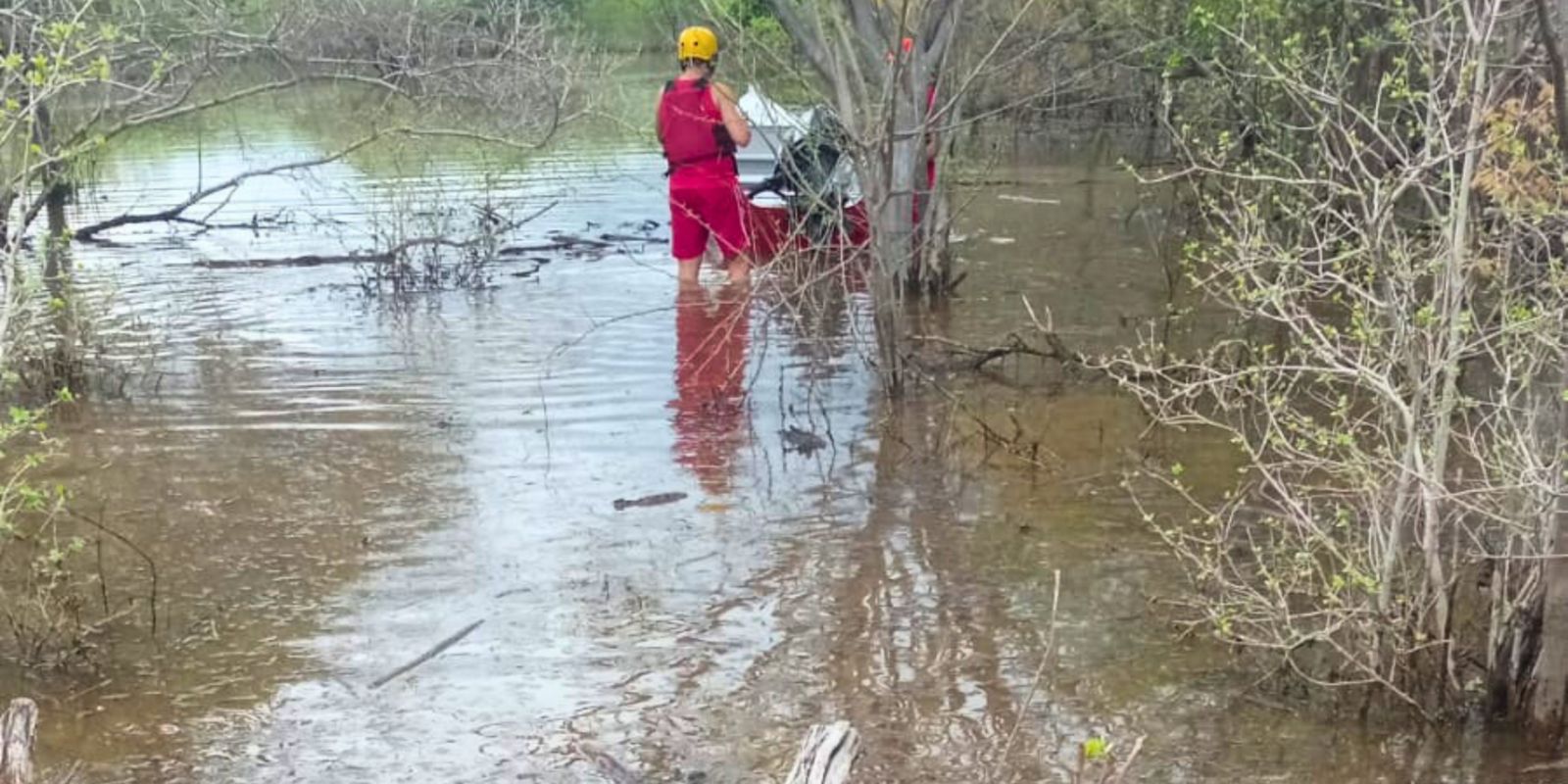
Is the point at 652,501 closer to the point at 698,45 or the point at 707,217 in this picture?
the point at 698,45

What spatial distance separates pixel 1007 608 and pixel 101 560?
3264mm

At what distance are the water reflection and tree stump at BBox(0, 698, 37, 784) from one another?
3635mm

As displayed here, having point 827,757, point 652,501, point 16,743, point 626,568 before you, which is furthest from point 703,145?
point 827,757

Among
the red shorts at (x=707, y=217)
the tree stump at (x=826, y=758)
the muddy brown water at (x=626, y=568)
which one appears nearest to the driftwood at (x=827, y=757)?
the tree stump at (x=826, y=758)

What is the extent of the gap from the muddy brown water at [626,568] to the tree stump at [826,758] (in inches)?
49.5

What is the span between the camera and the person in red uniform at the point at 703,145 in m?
9.80

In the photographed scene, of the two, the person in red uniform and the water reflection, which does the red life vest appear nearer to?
the person in red uniform

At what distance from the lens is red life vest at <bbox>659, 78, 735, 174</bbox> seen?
9922mm

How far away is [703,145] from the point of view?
1010 cm

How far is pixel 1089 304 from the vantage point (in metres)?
11.3

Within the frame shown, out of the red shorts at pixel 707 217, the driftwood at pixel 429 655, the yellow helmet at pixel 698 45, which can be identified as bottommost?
the driftwood at pixel 429 655

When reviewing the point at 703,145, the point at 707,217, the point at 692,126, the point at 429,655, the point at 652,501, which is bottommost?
the point at 429,655

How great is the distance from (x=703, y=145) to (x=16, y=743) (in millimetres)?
7027

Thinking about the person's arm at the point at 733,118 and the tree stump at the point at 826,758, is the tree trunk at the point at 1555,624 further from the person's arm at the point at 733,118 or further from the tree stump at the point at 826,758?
the person's arm at the point at 733,118
